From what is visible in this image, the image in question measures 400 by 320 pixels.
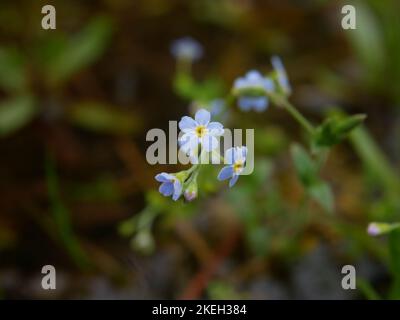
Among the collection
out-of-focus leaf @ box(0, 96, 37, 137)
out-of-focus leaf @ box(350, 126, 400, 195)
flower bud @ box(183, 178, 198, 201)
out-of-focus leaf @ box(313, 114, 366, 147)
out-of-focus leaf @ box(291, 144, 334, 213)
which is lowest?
flower bud @ box(183, 178, 198, 201)

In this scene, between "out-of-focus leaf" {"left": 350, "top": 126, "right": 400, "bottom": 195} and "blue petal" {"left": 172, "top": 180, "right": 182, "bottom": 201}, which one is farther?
"out-of-focus leaf" {"left": 350, "top": 126, "right": 400, "bottom": 195}

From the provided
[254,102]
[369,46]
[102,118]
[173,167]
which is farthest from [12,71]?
[369,46]

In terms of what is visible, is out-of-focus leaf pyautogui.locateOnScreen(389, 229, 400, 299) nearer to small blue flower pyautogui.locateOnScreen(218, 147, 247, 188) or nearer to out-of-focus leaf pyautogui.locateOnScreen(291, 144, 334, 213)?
out-of-focus leaf pyautogui.locateOnScreen(291, 144, 334, 213)

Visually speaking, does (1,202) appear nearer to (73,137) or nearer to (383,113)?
(73,137)

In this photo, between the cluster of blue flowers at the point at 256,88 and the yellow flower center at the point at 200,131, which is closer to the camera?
the yellow flower center at the point at 200,131

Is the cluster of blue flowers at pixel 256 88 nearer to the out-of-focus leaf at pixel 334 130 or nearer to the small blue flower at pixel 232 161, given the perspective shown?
the out-of-focus leaf at pixel 334 130

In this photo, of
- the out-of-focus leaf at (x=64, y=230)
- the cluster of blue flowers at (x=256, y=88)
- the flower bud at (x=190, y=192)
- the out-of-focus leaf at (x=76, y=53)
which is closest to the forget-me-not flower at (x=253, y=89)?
the cluster of blue flowers at (x=256, y=88)

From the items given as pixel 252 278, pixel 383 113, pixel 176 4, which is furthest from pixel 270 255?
pixel 176 4

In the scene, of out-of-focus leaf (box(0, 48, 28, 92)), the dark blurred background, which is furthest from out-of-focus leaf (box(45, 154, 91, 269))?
out-of-focus leaf (box(0, 48, 28, 92))
